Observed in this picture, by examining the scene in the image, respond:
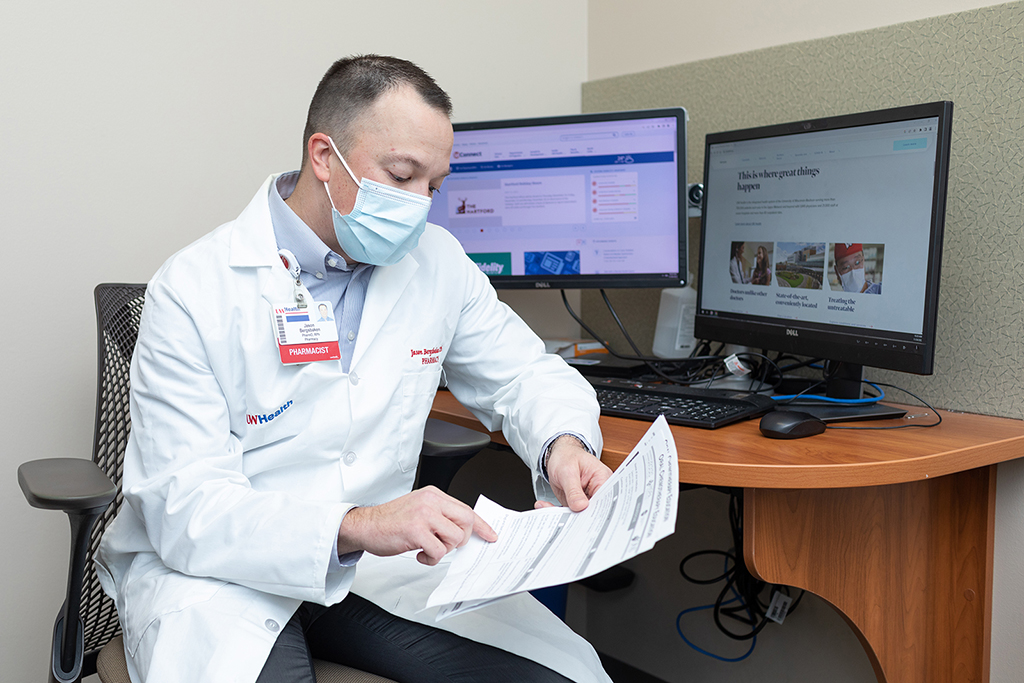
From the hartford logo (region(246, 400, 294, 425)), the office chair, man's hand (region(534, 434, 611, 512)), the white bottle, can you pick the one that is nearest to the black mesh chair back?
the office chair

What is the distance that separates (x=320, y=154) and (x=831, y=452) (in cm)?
74

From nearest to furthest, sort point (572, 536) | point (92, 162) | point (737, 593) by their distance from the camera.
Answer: point (572, 536) < point (92, 162) < point (737, 593)

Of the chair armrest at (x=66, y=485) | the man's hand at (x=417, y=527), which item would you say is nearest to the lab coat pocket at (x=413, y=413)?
the man's hand at (x=417, y=527)

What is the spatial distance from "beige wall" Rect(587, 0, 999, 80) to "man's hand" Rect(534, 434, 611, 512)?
96 cm

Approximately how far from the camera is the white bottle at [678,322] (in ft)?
5.32

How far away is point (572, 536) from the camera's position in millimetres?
767

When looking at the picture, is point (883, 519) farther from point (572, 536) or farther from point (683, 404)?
point (572, 536)

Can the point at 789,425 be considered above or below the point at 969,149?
below

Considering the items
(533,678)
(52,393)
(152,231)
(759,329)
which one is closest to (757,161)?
(759,329)

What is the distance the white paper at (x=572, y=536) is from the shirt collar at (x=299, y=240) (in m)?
0.38

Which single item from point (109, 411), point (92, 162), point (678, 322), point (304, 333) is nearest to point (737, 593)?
point (678, 322)

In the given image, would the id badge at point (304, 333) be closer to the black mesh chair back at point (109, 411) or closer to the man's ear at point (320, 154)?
the man's ear at point (320, 154)

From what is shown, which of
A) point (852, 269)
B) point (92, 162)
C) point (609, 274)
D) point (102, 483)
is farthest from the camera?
point (609, 274)

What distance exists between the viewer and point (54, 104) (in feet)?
4.15
